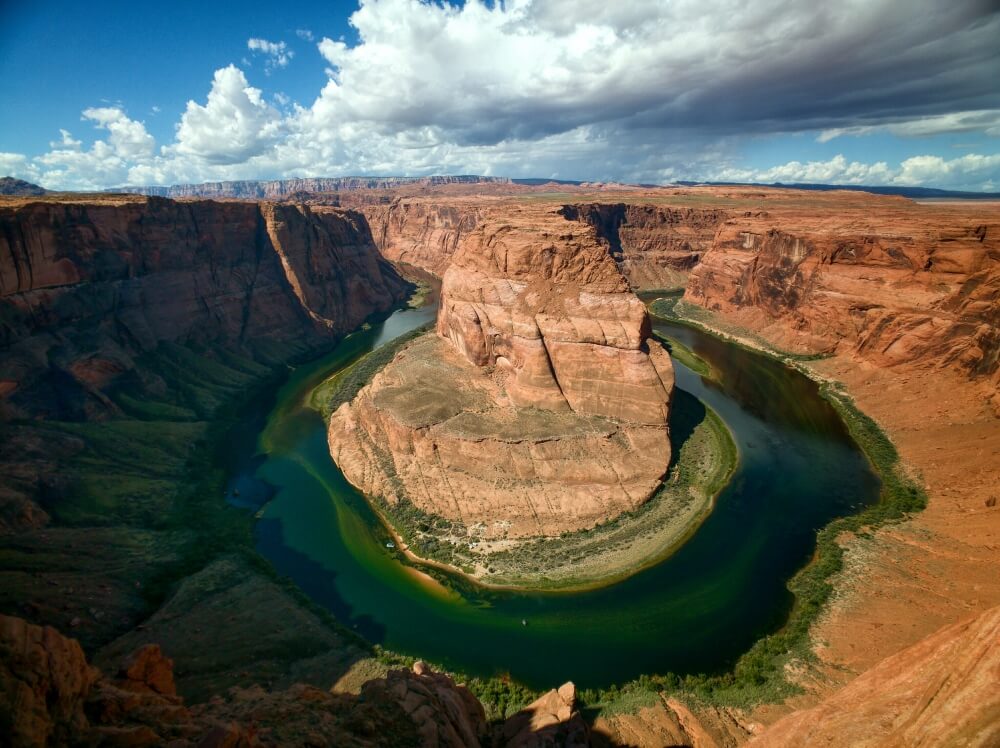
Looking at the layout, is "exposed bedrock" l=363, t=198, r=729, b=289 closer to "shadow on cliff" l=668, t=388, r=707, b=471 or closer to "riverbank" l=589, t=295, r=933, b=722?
"shadow on cliff" l=668, t=388, r=707, b=471

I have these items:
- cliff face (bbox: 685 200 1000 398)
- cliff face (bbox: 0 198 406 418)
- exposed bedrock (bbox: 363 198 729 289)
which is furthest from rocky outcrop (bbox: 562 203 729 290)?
cliff face (bbox: 0 198 406 418)

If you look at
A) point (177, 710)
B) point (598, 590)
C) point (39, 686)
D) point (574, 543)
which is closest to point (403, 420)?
point (574, 543)

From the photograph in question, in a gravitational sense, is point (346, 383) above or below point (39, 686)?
below

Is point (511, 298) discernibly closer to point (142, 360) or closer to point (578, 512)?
point (578, 512)

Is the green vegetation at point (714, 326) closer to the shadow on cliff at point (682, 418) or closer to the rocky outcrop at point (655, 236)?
the rocky outcrop at point (655, 236)

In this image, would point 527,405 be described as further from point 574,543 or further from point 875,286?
point 875,286

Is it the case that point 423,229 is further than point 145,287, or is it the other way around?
point 423,229

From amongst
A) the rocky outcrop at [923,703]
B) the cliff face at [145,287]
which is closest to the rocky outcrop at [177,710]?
the rocky outcrop at [923,703]

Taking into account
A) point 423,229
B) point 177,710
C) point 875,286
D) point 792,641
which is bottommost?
point 792,641
